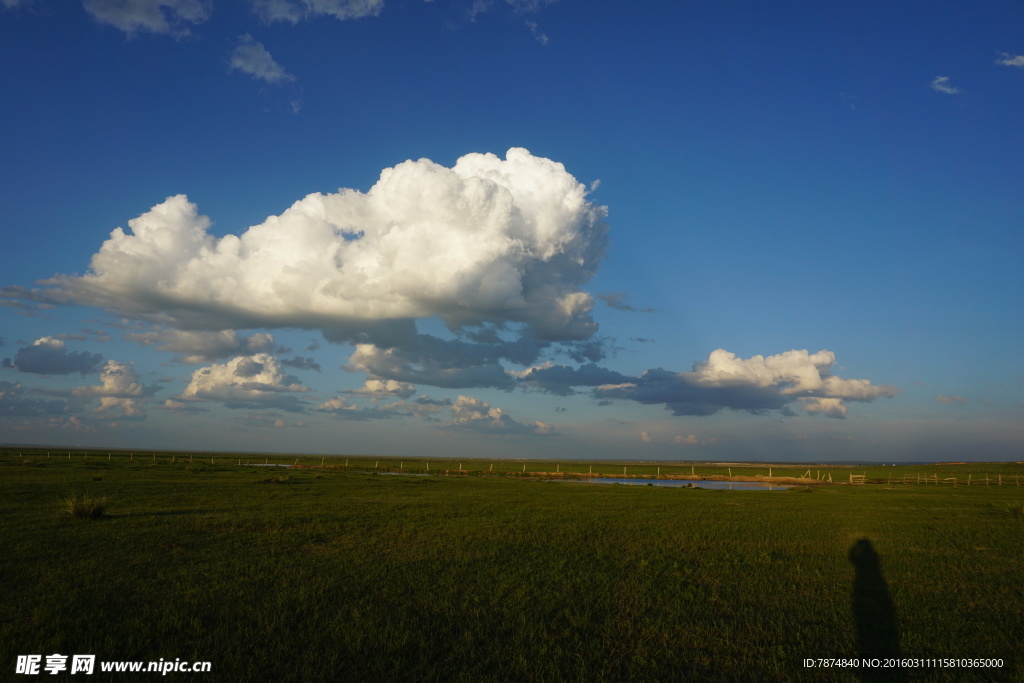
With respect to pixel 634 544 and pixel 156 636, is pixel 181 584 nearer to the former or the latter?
pixel 156 636

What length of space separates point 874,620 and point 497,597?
283 inches

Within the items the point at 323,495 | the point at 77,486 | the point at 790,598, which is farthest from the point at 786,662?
the point at 77,486

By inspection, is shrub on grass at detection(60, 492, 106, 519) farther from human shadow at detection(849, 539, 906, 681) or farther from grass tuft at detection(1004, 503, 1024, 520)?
grass tuft at detection(1004, 503, 1024, 520)

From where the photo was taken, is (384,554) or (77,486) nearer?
(384,554)

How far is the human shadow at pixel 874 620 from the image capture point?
795 cm

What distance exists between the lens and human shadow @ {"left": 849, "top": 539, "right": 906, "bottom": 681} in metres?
7.95

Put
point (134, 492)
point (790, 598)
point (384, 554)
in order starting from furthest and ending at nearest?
point (134, 492), point (384, 554), point (790, 598)

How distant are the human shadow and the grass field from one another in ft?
0.21

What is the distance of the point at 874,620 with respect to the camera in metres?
10.1

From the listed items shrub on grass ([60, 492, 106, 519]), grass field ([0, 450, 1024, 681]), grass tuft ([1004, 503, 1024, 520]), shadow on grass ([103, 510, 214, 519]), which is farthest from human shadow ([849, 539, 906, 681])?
shrub on grass ([60, 492, 106, 519])

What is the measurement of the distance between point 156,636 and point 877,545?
20724 millimetres

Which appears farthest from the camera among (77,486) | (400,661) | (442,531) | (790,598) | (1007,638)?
(77,486)

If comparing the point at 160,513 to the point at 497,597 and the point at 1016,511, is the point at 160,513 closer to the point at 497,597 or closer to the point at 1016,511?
the point at 497,597

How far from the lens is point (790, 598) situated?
454 inches
